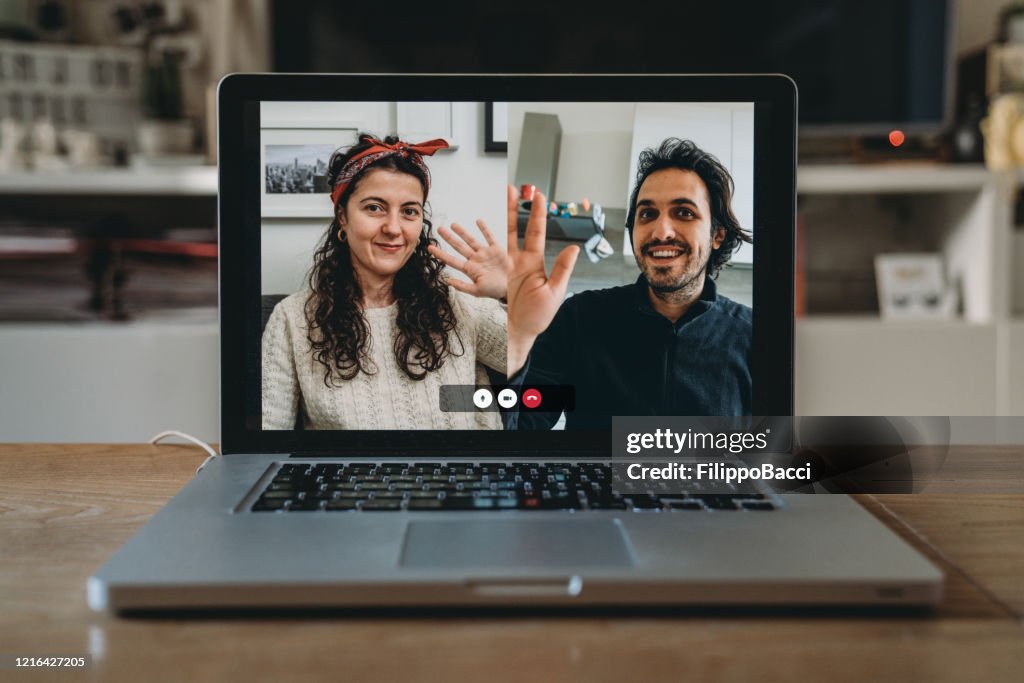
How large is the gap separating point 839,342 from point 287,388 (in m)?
1.48

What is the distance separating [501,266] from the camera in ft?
2.08

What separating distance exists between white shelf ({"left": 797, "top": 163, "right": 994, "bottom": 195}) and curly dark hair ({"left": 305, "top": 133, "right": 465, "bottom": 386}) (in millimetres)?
Answer: 1384

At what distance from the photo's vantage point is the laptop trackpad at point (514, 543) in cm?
39

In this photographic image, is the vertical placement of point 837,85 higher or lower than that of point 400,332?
higher

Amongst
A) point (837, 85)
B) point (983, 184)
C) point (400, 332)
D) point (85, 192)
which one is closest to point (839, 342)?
point (983, 184)

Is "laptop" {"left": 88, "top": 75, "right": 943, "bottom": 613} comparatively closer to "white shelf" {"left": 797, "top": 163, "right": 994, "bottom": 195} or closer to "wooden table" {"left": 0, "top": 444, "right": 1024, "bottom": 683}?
"wooden table" {"left": 0, "top": 444, "right": 1024, "bottom": 683}

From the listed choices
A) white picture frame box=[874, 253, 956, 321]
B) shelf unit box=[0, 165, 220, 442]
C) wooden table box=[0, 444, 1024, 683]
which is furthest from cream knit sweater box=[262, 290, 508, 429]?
white picture frame box=[874, 253, 956, 321]

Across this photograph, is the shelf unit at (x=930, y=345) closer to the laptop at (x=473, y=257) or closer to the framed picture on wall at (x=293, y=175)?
the laptop at (x=473, y=257)

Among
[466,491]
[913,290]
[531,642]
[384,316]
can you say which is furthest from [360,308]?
[913,290]

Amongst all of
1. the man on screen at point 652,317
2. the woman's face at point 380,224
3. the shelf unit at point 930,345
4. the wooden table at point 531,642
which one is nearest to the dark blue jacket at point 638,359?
the man on screen at point 652,317

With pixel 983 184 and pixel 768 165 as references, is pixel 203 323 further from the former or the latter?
pixel 983 184

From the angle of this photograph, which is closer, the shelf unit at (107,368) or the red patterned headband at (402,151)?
the red patterned headband at (402,151)

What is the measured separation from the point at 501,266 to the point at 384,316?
90mm

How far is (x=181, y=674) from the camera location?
0.31m
